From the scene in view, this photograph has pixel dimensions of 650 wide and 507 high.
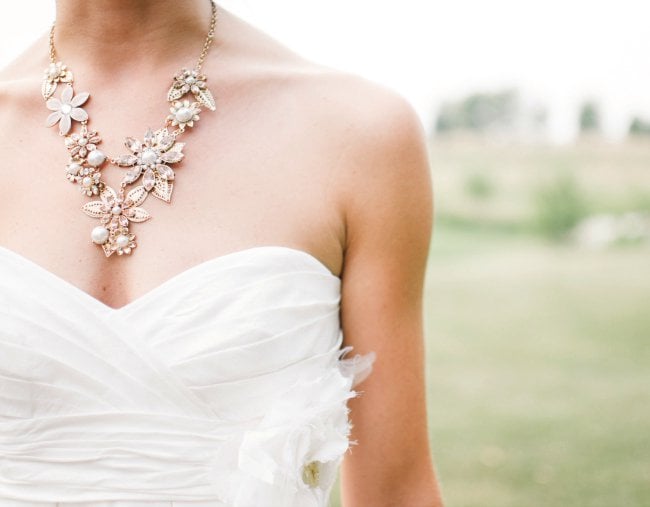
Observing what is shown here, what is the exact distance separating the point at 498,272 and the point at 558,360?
63.5 inches

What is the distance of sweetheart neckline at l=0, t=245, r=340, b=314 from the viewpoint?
1225mm

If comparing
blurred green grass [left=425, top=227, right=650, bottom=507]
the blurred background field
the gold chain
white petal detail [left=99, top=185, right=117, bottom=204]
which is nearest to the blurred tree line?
the blurred background field

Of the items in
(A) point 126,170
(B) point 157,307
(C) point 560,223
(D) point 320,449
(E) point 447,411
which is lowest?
(E) point 447,411

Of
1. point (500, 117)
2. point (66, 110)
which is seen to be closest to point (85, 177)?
point (66, 110)

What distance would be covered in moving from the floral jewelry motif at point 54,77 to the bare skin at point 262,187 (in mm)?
15

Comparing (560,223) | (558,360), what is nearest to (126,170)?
(558,360)

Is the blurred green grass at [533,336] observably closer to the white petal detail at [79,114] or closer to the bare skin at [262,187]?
the bare skin at [262,187]

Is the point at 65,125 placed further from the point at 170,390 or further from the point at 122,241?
the point at 170,390

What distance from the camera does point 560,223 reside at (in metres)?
8.73

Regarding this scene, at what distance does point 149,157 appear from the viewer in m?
1.33

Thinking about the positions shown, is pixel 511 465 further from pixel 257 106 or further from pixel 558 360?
pixel 257 106

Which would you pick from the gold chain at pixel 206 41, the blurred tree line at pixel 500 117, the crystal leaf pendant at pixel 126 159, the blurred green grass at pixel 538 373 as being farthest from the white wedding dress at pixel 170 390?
the blurred tree line at pixel 500 117

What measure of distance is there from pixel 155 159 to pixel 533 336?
7164 millimetres

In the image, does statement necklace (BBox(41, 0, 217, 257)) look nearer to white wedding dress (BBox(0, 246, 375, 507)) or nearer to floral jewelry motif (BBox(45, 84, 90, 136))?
floral jewelry motif (BBox(45, 84, 90, 136))
